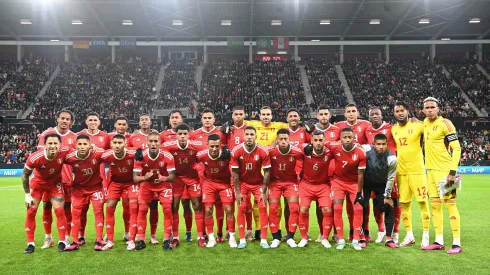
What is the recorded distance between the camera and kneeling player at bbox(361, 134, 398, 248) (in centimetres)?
706

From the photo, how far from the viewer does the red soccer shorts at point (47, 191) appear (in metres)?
7.25

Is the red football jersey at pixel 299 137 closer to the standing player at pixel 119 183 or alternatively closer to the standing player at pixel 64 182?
the standing player at pixel 119 183

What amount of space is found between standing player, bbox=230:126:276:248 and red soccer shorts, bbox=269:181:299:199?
168 millimetres

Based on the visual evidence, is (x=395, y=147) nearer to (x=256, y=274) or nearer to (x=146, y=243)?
(x=256, y=274)

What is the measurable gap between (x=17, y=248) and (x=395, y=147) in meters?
6.91

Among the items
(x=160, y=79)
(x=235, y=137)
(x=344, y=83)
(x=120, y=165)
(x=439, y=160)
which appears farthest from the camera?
(x=160, y=79)

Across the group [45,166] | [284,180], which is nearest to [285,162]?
[284,180]

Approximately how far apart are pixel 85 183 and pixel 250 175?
114 inches

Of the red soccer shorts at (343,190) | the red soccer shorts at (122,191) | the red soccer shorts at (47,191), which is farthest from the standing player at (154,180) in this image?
the red soccer shorts at (343,190)

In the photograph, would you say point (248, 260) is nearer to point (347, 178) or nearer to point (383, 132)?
point (347, 178)

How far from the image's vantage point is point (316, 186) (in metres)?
7.43

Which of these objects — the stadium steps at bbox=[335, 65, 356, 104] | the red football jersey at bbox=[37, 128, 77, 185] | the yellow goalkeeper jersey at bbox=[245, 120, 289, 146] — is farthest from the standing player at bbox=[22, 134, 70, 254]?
the stadium steps at bbox=[335, 65, 356, 104]

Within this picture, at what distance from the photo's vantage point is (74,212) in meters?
7.25

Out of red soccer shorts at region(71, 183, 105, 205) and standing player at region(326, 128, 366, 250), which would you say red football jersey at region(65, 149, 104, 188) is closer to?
red soccer shorts at region(71, 183, 105, 205)
